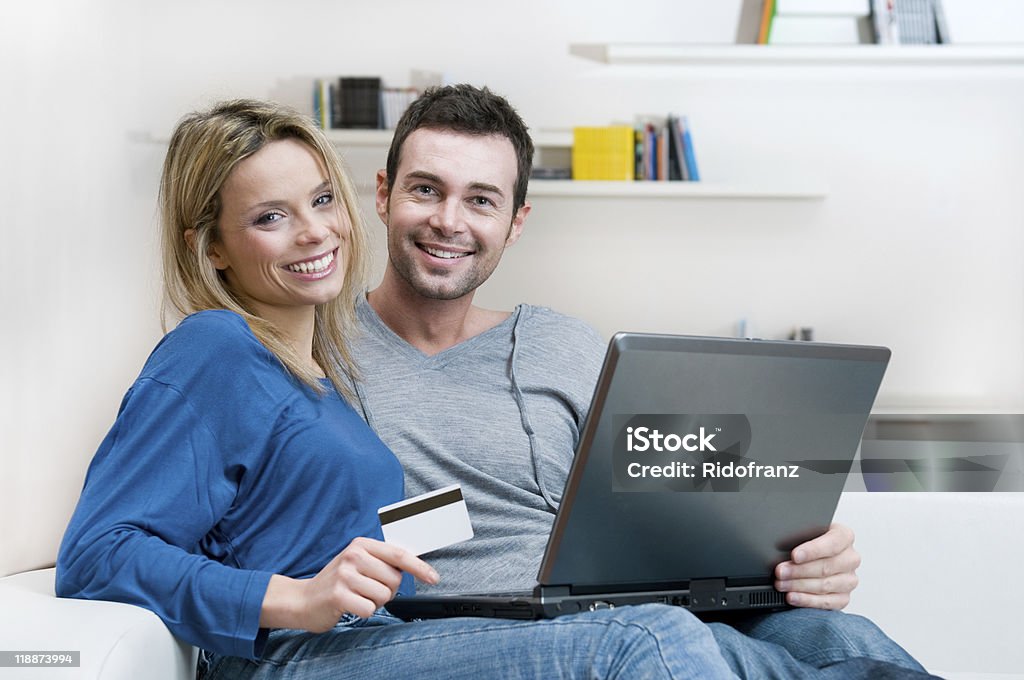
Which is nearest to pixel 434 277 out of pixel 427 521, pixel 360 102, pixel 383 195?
pixel 383 195

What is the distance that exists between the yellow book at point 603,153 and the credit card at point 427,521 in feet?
9.20

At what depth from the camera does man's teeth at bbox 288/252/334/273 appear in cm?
132

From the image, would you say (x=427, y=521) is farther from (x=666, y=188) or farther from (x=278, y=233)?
(x=666, y=188)

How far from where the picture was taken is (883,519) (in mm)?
1750

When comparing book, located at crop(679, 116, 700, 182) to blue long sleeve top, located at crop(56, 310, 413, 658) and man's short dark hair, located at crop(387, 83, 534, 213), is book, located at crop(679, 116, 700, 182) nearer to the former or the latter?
man's short dark hair, located at crop(387, 83, 534, 213)

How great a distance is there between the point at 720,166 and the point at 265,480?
2.96m

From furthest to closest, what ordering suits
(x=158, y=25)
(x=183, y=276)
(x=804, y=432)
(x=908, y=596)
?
(x=158, y=25)
(x=908, y=596)
(x=183, y=276)
(x=804, y=432)

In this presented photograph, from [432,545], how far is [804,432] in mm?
427

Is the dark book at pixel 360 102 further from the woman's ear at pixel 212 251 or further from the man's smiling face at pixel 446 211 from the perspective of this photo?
the woman's ear at pixel 212 251

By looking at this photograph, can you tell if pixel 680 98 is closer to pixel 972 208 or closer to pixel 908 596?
pixel 972 208

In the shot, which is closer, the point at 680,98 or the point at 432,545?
the point at 432,545

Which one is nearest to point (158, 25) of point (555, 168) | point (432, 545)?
point (555, 168)

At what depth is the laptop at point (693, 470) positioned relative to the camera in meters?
1.02

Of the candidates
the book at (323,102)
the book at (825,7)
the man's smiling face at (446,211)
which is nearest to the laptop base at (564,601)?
the man's smiling face at (446,211)
